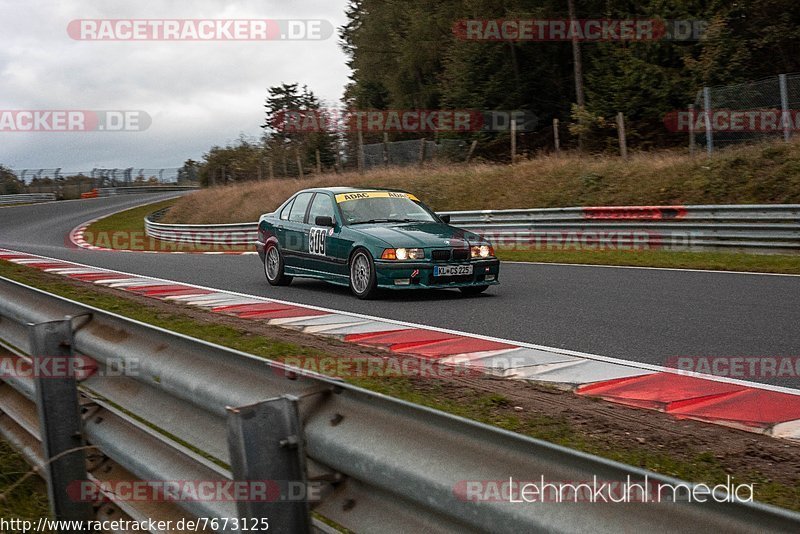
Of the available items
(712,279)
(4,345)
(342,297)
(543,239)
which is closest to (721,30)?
(543,239)

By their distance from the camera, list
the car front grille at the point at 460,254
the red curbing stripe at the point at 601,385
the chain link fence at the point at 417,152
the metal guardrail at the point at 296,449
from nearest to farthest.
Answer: the metal guardrail at the point at 296,449
the red curbing stripe at the point at 601,385
the car front grille at the point at 460,254
the chain link fence at the point at 417,152

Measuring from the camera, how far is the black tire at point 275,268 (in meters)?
12.7

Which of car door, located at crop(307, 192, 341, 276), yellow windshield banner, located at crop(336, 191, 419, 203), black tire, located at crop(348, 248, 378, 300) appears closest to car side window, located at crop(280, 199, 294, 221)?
car door, located at crop(307, 192, 341, 276)

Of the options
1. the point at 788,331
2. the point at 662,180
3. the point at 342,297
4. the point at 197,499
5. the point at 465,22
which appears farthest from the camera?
the point at 465,22

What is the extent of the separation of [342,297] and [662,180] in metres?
12.4

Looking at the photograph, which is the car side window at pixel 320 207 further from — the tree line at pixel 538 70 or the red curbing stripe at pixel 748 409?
the tree line at pixel 538 70

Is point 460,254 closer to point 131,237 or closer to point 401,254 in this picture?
point 401,254

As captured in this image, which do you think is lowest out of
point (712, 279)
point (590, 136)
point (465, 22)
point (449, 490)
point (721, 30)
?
point (712, 279)

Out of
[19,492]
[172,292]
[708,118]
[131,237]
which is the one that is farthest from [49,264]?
[131,237]

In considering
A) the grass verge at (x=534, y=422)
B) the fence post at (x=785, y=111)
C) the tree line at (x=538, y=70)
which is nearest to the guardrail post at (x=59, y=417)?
the grass verge at (x=534, y=422)

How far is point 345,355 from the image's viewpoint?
6.85m

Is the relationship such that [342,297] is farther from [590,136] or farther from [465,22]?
[465,22]

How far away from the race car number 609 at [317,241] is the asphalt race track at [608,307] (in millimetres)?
575

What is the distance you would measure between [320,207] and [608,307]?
14.9ft
